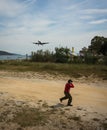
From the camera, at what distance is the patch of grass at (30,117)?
36.6 feet

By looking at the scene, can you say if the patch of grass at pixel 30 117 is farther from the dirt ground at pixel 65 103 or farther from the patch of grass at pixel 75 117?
the patch of grass at pixel 75 117

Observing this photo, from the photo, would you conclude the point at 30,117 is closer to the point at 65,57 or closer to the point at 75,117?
the point at 75,117

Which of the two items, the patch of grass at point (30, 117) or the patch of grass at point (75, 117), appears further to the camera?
the patch of grass at point (75, 117)

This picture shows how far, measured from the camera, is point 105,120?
1179 cm

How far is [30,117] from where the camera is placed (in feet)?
38.9

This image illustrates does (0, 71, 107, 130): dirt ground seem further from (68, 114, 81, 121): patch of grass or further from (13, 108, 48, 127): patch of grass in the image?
(13, 108, 48, 127): patch of grass

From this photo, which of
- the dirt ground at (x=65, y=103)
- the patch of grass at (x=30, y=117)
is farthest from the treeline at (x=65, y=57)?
the patch of grass at (x=30, y=117)

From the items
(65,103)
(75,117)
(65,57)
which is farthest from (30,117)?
(65,57)

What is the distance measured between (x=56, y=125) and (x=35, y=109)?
2.59 meters

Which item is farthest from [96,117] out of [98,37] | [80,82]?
[98,37]

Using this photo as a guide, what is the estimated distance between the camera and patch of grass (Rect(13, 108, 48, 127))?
11145mm

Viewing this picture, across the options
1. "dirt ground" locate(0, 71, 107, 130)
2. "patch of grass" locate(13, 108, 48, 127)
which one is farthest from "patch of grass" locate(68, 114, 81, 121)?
"patch of grass" locate(13, 108, 48, 127)

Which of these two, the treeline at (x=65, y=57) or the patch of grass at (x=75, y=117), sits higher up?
the treeline at (x=65, y=57)

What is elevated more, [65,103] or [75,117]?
[65,103]
